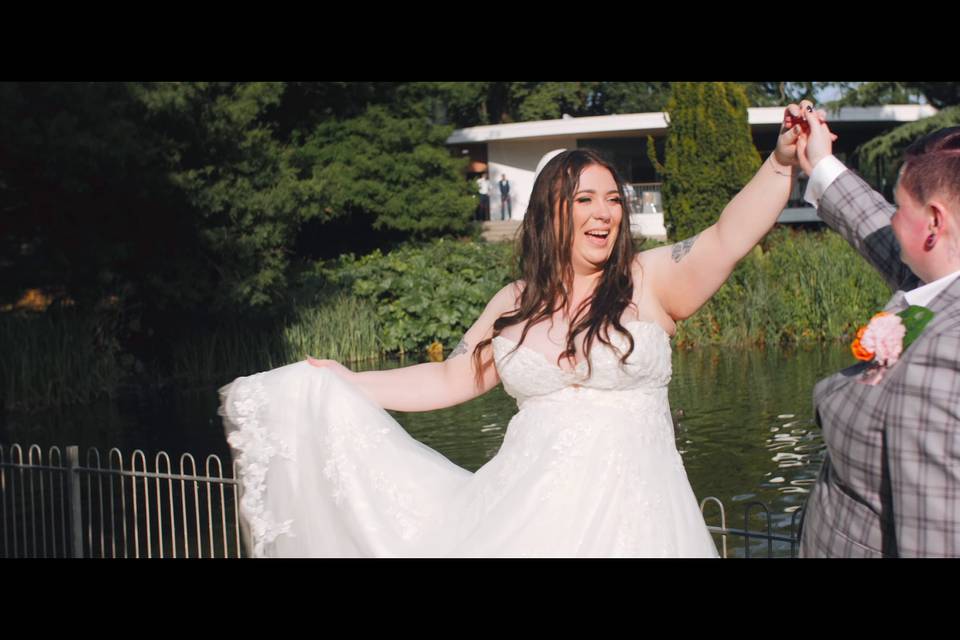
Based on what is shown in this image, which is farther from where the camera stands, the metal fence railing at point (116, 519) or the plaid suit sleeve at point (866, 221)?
the metal fence railing at point (116, 519)

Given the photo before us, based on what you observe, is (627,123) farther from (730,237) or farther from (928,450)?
(928,450)

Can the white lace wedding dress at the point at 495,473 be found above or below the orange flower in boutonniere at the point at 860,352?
below

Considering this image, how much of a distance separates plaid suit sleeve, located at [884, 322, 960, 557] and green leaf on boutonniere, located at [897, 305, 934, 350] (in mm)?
58

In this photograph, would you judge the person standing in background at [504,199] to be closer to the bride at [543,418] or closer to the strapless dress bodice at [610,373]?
the bride at [543,418]

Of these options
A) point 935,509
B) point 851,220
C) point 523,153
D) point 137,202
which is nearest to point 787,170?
point 851,220

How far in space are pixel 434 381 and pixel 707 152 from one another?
21.0 meters

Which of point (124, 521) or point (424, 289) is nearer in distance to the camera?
point (124, 521)

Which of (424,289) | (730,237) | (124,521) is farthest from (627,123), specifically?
(730,237)

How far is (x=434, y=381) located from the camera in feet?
11.7

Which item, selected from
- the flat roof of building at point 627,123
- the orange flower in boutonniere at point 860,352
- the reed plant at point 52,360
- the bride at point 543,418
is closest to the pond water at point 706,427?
the reed plant at point 52,360

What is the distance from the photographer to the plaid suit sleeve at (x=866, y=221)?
270 centimetres

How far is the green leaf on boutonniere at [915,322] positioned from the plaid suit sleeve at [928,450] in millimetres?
58
